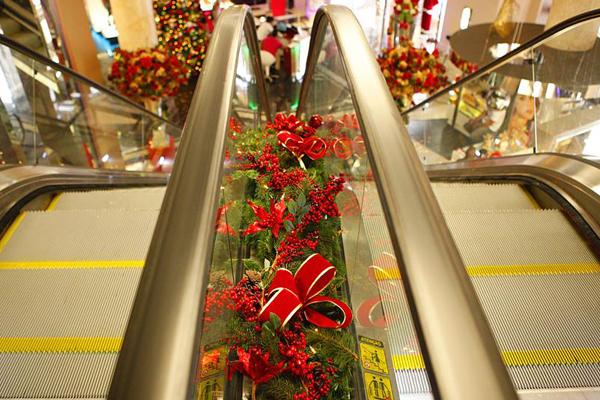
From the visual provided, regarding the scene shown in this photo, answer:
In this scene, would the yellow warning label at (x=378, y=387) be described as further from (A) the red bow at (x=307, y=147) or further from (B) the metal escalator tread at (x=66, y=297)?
(A) the red bow at (x=307, y=147)

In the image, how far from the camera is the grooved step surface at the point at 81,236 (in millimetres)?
2715

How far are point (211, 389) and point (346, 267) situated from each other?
103 centimetres

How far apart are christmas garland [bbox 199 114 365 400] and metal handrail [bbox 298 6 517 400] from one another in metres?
0.41

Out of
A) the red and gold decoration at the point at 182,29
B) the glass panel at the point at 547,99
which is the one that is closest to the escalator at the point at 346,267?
the glass panel at the point at 547,99

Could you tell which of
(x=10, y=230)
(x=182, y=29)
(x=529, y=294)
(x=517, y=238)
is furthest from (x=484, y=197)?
(x=182, y=29)

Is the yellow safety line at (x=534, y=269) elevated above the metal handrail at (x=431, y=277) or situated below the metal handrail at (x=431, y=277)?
below

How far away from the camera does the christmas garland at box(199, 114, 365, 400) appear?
147 cm

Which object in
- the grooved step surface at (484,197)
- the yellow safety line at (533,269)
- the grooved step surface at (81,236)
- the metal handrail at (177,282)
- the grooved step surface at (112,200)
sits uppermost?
the metal handrail at (177,282)

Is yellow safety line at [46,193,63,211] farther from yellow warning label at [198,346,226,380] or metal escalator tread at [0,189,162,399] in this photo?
yellow warning label at [198,346,226,380]

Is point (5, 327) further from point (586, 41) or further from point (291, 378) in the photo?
point (586, 41)

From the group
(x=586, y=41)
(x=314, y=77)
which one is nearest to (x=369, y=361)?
(x=314, y=77)

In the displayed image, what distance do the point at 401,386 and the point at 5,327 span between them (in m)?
1.83

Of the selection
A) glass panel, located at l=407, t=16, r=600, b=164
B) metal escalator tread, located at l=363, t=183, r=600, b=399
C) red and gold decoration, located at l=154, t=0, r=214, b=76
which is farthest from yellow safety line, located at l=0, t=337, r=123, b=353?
red and gold decoration, located at l=154, t=0, r=214, b=76

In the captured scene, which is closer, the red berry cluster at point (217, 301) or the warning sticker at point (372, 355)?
the red berry cluster at point (217, 301)
